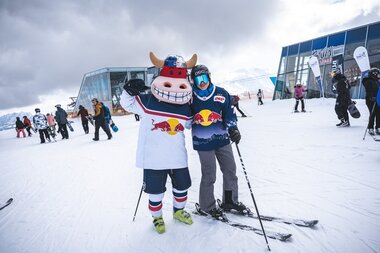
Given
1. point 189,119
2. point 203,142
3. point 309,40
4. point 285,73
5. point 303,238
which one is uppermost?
point 309,40

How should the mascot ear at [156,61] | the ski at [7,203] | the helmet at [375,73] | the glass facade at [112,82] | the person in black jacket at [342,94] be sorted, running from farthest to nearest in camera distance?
the glass facade at [112,82], the person in black jacket at [342,94], the helmet at [375,73], the ski at [7,203], the mascot ear at [156,61]

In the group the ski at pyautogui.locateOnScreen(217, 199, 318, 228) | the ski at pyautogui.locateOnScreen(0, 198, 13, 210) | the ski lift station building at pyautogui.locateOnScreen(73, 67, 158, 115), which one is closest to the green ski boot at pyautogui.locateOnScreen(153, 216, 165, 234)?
the ski at pyautogui.locateOnScreen(217, 199, 318, 228)

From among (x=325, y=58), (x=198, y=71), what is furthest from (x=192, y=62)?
(x=325, y=58)

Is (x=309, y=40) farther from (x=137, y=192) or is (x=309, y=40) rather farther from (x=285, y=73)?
(x=137, y=192)

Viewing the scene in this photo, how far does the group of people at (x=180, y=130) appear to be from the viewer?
2230 mm

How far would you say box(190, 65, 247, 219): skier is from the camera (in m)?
2.38

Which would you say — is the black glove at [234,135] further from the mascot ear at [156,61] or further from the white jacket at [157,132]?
the mascot ear at [156,61]

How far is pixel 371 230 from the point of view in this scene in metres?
2.09

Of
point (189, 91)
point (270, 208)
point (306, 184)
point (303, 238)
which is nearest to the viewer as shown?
point (303, 238)

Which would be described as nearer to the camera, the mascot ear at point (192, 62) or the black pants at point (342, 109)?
the mascot ear at point (192, 62)

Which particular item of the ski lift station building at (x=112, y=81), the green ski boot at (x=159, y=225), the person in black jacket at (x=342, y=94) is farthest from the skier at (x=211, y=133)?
the ski lift station building at (x=112, y=81)

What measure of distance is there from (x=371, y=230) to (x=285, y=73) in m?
20.4

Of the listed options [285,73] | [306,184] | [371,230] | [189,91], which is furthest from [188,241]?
[285,73]

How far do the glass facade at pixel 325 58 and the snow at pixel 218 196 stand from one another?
12.6m
